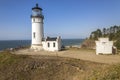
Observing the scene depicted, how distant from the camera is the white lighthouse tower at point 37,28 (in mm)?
30641

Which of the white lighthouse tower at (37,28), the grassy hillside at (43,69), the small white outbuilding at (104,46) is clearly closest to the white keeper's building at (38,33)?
the white lighthouse tower at (37,28)

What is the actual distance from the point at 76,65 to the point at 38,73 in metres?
4.26

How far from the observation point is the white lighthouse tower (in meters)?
30.6

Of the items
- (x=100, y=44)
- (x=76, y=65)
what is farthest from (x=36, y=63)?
(x=100, y=44)

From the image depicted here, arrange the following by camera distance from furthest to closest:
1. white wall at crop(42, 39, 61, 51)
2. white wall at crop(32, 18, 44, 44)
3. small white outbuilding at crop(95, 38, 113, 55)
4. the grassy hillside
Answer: white wall at crop(32, 18, 44, 44)
white wall at crop(42, 39, 61, 51)
small white outbuilding at crop(95, 38, 113, 55)
the grassy hillside

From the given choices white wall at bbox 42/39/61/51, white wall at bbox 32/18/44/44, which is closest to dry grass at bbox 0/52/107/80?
white wall at bbox 42/39/61/51

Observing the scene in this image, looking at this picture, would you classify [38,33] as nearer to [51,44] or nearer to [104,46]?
[51,44]

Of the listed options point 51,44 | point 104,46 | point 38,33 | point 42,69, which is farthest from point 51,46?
point 42,69

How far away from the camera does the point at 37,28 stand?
30.7 meters

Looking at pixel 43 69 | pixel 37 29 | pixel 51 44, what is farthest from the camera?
pixel 37 29

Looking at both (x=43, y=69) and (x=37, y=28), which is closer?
(x=43, y=69)

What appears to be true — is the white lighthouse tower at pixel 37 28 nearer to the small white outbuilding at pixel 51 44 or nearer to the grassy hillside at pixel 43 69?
the small white outbuilding at pixel 51 44

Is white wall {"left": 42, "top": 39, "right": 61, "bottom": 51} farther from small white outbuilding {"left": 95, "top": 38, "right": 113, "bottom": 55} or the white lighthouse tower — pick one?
small white outbuilding {"left": 95, "top": 38, "right": 113, "bottom": 55}

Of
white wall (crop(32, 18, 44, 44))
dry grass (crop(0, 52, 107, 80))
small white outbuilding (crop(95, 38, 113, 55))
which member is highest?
white wall (crop(32, 18, 44, 44))
